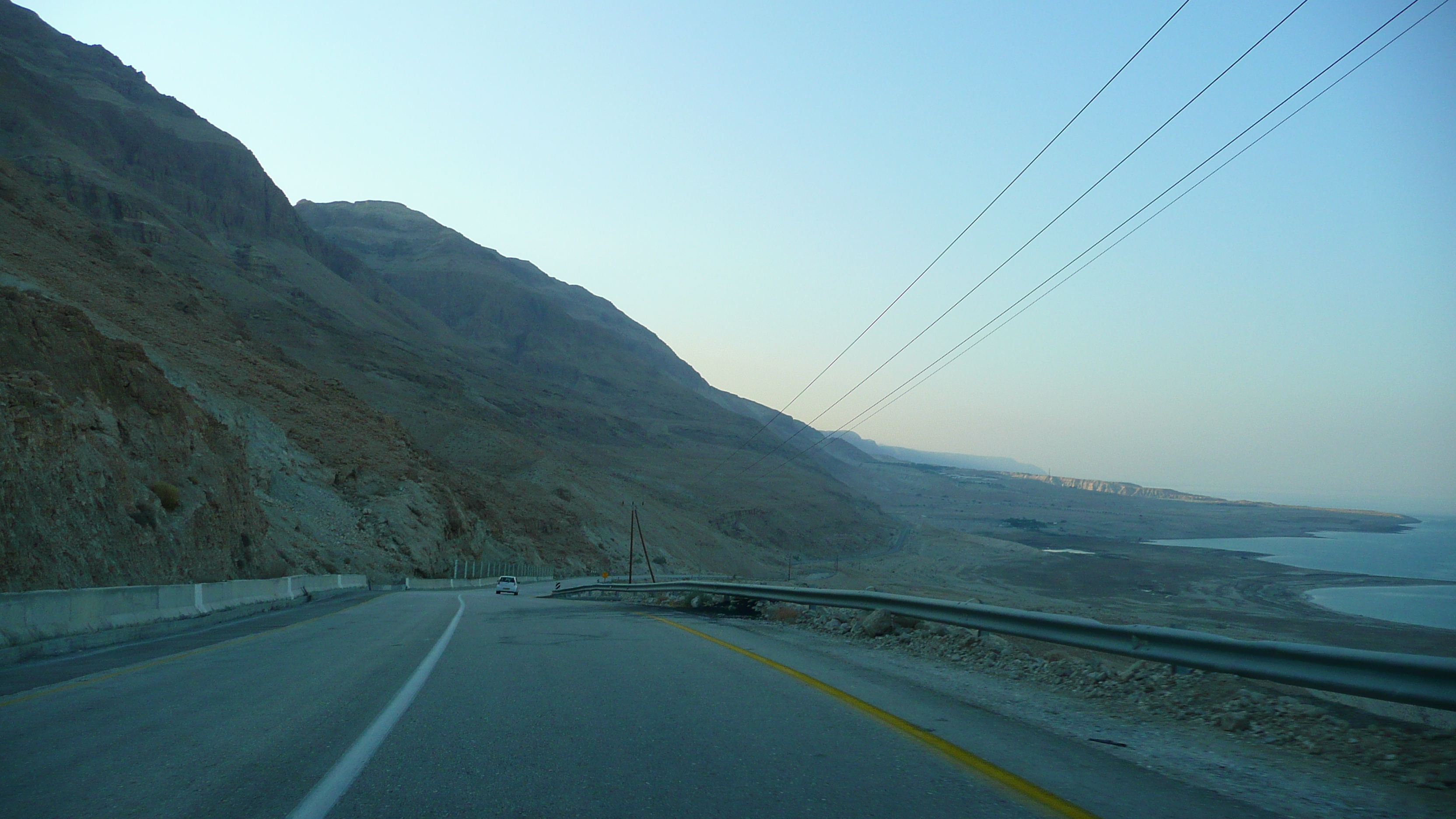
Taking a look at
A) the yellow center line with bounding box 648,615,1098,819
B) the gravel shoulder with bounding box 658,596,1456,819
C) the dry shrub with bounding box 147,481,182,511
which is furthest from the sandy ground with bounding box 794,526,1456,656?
the dry shrub with bounding box 147,481,182,511

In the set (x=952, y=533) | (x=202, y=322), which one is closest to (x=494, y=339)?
(x=952, y=533)

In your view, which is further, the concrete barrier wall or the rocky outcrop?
the rocky outcrop

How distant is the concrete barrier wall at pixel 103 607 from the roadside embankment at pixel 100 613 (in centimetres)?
1

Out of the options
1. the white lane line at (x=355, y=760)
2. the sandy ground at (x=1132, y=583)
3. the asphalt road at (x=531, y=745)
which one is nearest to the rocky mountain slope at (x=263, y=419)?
the sandy ground at (x=1132, y=583)

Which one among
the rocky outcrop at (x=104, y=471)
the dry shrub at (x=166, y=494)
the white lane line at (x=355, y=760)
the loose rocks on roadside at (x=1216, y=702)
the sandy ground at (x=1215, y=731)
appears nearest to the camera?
the white lane line at (x=355, y=760)

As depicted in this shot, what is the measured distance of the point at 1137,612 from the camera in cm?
4388

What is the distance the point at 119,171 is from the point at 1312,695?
157m

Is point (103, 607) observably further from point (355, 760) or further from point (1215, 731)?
point (1215, 731)

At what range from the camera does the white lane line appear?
4.35 m

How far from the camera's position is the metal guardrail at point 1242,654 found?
205 inches

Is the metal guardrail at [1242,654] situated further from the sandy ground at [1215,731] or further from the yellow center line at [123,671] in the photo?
the yellow center line at [123,671]

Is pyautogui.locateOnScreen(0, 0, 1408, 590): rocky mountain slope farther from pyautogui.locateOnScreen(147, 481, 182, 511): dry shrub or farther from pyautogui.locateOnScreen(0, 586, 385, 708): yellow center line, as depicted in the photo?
pyautogui.locateOnScreen(0, 586, 385, 708): yellow center line

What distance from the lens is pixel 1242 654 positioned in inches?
264

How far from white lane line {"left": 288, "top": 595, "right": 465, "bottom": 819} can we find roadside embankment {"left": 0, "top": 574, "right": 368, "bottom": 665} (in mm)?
6154
